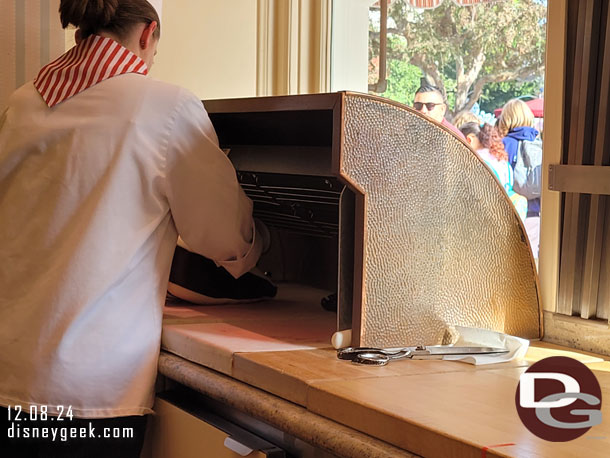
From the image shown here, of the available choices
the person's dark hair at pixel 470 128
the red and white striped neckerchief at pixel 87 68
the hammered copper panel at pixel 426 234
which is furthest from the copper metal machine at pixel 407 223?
the person's dark hair at pixel 470 128

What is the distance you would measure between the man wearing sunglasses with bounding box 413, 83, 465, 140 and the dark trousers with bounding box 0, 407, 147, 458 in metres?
0.91

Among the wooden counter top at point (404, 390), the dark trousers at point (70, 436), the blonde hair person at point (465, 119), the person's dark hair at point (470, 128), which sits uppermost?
the blonde hair person at point (465, 119)

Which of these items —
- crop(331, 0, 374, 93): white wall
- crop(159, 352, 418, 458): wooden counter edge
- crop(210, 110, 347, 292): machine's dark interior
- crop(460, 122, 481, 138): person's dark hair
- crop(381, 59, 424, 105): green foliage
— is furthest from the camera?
crop(331, 0, 374, 93): white wall

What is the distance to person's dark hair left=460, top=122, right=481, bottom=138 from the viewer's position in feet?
6.31

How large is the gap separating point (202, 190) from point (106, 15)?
36 centimetres

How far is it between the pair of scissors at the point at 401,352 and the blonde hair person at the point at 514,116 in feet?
1.71

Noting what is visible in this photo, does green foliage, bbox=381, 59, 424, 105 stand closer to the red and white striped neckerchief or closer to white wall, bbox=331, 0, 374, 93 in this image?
white wall, bbox=331, 0, 374, 93

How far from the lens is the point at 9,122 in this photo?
1.68m

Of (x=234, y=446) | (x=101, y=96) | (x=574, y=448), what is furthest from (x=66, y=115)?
(x=574, y=448)

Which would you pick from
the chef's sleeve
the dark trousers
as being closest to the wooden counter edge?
the dark trousers

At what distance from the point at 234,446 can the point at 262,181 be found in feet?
2.31

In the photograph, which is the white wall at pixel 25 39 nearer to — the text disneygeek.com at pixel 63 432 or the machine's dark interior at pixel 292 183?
the machine's dark interior at pixel 292 183

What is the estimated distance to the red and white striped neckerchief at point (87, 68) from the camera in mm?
1627

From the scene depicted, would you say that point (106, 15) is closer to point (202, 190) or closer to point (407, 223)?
point (202, 190)
